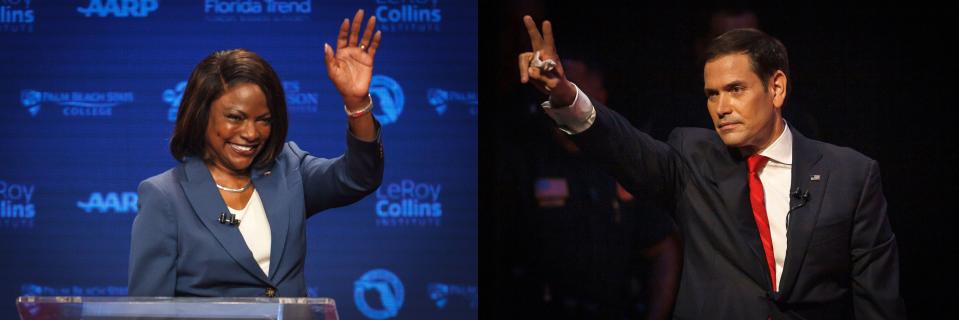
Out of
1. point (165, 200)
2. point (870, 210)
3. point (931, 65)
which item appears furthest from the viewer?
point (931, 65)

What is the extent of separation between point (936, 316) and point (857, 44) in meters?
1.25

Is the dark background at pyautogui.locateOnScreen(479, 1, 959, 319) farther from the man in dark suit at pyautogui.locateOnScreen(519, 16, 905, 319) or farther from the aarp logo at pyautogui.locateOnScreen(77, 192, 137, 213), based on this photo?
the aarp logo at pyautogui.locateOnScreen(77, 192, 137, 213)

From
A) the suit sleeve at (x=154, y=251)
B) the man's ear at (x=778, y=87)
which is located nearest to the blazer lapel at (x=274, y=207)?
the suit sleeve at (x=154, y=251)

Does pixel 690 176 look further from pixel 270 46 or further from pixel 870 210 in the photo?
pixel 270 46

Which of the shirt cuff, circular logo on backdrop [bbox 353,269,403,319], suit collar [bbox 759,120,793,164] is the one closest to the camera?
the shirt cuff

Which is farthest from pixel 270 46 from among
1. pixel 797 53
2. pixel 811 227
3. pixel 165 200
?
pixel 811 227

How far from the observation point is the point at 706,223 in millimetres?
3367

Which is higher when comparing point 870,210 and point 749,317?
point 870,210

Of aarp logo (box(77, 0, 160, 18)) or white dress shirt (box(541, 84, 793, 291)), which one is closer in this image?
white dress shirt (box(541, 84, 793, 291))

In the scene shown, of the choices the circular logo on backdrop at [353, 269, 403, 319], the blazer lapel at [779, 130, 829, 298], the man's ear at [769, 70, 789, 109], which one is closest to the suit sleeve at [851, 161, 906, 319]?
the blazer lapel at [779, 130, 829, 298]

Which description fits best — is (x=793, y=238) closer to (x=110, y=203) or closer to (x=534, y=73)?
(x=534, y=73)

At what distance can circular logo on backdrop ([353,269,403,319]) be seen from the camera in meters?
4.93

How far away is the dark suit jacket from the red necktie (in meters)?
0.02

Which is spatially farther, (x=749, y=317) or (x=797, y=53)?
(x=797, y=53)
